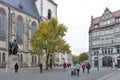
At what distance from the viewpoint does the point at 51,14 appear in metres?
81.9

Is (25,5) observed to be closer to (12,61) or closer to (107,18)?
(107,18)

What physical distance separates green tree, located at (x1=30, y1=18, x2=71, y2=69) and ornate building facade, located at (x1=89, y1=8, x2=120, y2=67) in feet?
108

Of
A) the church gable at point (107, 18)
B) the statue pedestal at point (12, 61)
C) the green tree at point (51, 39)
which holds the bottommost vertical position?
the statue pedestal at point (12, 61)

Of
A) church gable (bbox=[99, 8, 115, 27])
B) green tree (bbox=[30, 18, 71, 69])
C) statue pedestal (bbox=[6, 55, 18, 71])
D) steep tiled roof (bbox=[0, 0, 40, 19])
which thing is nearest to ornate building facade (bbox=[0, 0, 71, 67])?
steep tiled roof (bbox=[0, 0, 40, 19])

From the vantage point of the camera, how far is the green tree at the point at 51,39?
5162 centimetres

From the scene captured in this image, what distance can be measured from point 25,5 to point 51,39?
20.7 m

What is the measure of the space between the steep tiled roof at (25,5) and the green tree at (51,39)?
11.7 m

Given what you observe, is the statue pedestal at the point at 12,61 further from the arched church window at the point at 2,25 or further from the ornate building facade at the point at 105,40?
the ornate building facade at the point at 105,40

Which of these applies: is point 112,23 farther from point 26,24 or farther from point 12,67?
point 12,67

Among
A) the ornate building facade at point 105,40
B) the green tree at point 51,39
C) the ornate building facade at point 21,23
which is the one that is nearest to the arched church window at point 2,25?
the ornate building facade at point 21,23

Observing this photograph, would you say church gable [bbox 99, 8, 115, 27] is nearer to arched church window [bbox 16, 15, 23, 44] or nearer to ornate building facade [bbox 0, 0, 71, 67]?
ornate building facade [bbox 0, 0, 71, 67]

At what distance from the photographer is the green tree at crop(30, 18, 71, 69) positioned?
51.6 meters

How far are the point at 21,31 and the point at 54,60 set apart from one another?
66.1 feet

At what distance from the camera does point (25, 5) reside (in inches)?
2726
